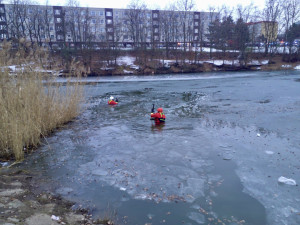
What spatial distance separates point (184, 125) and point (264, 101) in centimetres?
705

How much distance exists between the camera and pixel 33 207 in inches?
165

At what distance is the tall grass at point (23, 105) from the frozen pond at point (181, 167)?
0.55 metres

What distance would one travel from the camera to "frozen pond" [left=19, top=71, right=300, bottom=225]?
442 cm

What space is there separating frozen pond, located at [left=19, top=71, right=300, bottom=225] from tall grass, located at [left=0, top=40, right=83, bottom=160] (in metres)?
0.55

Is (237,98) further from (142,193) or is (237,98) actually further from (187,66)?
(187,66)

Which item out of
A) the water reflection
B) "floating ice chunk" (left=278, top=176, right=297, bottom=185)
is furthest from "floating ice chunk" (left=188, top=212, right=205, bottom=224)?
the water reflection

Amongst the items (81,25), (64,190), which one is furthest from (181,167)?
(81,25)

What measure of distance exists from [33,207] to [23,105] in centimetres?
361

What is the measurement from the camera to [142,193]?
16.3ft

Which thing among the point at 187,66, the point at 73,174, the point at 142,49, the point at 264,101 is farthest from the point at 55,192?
the point at 142,49

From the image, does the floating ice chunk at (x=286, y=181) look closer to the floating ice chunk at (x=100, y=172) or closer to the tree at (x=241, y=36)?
the floating ice chunk at (x=100, y=172)

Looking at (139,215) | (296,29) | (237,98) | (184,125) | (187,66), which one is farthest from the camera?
(296,29)

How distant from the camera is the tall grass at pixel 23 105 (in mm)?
6508

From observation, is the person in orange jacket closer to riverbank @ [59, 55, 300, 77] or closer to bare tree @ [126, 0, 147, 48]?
riverbank @ [59, 55, 300, 77]
